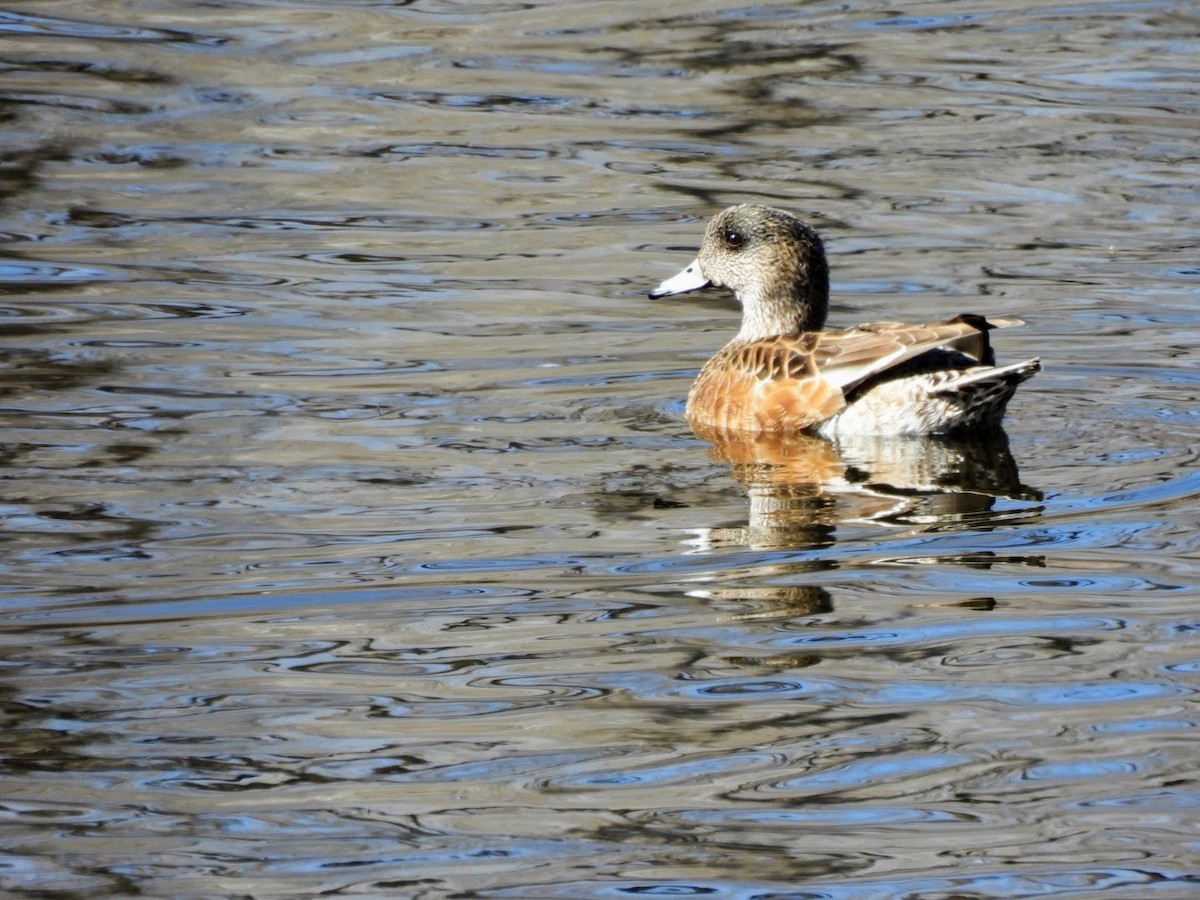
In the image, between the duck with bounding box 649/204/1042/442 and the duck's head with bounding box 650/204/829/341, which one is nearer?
the duck with bounding box 649/204/1042/442

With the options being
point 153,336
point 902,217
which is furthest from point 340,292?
point 902,217

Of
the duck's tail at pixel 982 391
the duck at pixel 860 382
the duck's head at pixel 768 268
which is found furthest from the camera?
the duck's head at pixel 768 268

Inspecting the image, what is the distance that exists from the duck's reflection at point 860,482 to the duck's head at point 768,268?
3.68 ft

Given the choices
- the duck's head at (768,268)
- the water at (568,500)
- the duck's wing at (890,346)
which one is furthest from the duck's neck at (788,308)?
the duck's wing at (890,346)

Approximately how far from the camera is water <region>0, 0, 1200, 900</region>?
14.9ft

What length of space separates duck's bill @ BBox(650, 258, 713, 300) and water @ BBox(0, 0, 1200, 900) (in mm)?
329

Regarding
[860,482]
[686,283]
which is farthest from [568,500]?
[686,283]

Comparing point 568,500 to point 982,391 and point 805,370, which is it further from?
point 982,391

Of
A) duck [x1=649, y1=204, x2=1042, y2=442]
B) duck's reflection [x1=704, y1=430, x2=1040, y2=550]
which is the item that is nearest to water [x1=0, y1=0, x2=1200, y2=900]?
duck's reflection [x1=704, y1=430, x2=1040, y2=550]

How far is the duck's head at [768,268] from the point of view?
934 cm

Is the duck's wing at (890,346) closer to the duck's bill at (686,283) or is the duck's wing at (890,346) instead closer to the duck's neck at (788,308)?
the duck's neck at (788,308)

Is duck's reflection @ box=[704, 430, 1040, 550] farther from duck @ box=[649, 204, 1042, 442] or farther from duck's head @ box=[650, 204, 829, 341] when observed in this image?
duck's head @ box=[650, 204, 829, 341]

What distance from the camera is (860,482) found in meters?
7.61

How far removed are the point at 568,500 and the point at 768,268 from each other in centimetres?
254
